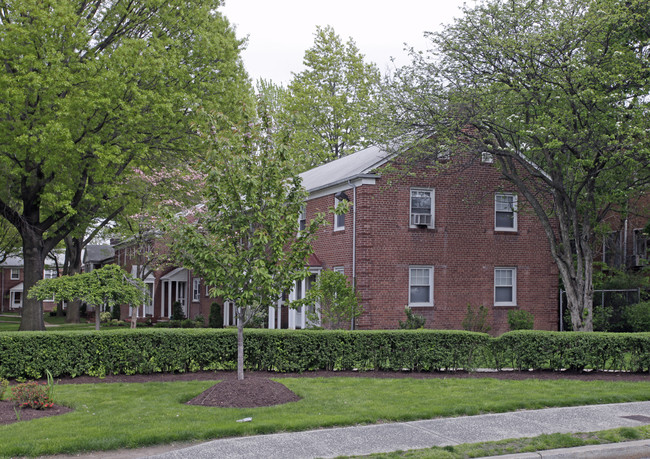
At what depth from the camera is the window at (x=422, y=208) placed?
22641 millimetres

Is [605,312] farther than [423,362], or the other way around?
[605,312]

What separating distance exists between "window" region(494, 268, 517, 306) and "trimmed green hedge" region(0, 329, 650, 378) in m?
8.91

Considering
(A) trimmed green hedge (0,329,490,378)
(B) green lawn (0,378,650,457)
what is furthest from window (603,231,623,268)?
(B) green lawn (0,378,650,457)

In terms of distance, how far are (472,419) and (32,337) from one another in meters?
8.87

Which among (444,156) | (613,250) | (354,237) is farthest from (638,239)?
(354,237)

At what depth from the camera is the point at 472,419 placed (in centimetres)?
923

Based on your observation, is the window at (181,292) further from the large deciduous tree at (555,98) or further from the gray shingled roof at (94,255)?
the large deciduous tree at (555,98)

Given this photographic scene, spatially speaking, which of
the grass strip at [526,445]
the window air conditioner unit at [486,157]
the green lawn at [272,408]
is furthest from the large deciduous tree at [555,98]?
the grass strip at [526,445]

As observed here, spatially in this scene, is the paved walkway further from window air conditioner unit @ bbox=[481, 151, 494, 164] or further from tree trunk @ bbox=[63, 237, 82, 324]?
tree trunk @ bbox=[63, 237, 82, 324]

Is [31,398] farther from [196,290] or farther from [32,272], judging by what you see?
[196,290]

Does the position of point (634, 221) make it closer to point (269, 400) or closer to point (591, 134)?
point (591, 134)

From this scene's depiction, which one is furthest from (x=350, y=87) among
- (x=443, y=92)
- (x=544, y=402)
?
(x=544, y=402)

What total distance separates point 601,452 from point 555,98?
12790 millimetres

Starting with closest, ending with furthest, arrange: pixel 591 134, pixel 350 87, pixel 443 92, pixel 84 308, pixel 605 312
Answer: pixel 591 134 → pixel 443 92 → pixel 605 312 → pixel 350 87 → pixel 84 308
